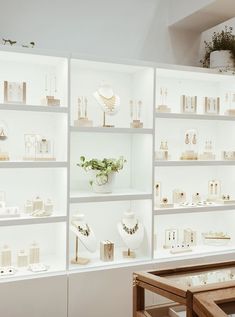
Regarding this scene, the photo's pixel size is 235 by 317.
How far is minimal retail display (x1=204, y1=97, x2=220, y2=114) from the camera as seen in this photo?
133 inches

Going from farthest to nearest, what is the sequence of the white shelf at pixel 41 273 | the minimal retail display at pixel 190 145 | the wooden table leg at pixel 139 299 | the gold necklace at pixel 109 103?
the minimal retail display at pixel 190 145, the gold necklace at pixel 109 103, the white shelf at pixel 41 273, the wooden table leg at pixel 139 299

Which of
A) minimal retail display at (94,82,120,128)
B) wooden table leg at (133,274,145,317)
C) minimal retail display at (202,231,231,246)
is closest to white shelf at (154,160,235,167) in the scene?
minimal retail display at (94,82,120,128)

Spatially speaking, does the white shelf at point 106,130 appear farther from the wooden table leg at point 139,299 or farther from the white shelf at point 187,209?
the wooden table leg at point 139,299

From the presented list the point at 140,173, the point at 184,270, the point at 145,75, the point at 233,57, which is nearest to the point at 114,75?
the point at 145,75

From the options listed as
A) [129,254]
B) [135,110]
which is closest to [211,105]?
[135,110]

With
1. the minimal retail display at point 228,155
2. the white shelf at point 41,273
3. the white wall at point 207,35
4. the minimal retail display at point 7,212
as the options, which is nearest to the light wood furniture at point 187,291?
the white shelf at point 41,273

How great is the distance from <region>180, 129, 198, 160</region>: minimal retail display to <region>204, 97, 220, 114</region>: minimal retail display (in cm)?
22

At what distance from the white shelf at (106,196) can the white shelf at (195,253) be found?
0.51 meters

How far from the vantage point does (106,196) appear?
9.47 feet

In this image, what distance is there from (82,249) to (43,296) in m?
0.66

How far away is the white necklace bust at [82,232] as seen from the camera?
2.85 m

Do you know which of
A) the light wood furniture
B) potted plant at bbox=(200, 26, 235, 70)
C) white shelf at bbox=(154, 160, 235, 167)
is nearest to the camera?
the light wood furniture

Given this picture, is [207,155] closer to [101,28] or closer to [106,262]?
[106,262]

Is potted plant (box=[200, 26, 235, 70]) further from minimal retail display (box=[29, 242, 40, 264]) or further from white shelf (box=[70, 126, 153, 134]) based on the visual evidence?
minimal retail display (box=[29, 242, 40, 264])
